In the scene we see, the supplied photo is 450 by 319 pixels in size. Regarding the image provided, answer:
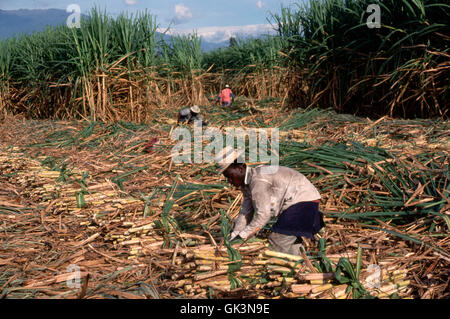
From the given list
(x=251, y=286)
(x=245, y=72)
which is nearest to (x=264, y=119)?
(x=251, y=286)

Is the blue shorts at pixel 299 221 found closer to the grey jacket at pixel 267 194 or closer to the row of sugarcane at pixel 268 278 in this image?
the grey jacket at pixel 267 194

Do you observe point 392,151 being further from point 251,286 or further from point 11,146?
point 11,146

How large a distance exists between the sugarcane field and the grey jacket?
0.03 ft

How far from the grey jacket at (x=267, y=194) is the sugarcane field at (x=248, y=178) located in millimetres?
10

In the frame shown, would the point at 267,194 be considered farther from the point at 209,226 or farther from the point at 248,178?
the point at 209,226

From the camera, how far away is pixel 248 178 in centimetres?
266

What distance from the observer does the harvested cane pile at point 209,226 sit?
7.59 ft

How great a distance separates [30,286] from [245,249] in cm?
145

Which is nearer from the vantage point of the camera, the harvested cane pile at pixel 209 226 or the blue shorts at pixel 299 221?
the harvested cane pile at pixel 209 226

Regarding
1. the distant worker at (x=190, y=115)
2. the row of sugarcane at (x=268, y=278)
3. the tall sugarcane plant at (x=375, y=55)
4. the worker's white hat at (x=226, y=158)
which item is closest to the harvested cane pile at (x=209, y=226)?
the row of sugarcane at (x=268, y=278)

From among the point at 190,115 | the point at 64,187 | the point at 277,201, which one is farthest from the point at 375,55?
the point at 64,187

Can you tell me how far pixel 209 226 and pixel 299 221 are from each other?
883mm

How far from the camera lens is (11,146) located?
20.2ft

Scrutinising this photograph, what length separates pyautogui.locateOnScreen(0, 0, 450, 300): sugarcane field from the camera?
95.0 inches
